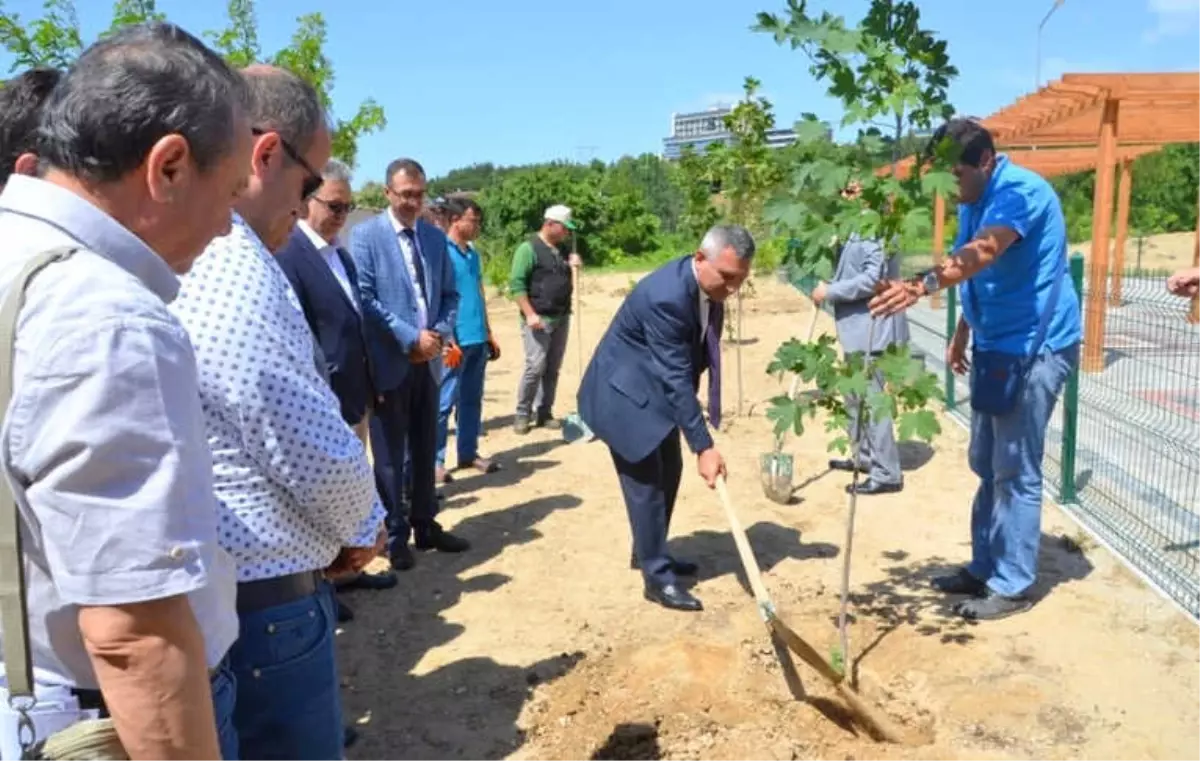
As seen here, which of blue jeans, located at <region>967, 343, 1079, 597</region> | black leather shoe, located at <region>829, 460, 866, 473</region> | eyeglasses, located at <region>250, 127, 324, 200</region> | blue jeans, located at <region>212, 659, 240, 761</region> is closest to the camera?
blue jeans, located at <region>212, 659, 240, 761</region>

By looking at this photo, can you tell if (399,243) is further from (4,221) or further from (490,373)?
(490,373)

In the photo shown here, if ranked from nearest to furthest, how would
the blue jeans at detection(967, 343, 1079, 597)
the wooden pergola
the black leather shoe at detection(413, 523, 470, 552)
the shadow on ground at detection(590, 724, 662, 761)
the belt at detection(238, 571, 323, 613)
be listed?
the belt at detection(238, 571, 323, 613), the shadow on ground at detection(590, 724, 662, 761), the blue jeans at detection(967, 343, 1079, 597), the black leather shoe at detection(413, 523, 470, 552), the wooden pergola

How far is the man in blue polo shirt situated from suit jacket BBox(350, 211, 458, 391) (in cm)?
260

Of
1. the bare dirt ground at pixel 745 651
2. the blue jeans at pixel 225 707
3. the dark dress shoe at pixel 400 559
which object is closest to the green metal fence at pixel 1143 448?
the bare dirt ground at pixel 745 651

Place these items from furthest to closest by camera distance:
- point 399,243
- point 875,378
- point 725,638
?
1. point 399,243
2. point 725,638
3. point 875,378

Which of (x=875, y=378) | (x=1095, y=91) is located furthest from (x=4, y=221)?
(x=1095, y=91)

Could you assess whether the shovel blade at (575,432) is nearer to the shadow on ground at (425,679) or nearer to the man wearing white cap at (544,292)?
the man wearing white cap at (544,292)

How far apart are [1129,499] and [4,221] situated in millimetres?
→ 5933

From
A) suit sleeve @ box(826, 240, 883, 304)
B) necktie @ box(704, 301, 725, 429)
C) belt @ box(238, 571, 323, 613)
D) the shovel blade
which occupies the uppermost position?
suit sleeve @ box(826, 240, 883, 304)

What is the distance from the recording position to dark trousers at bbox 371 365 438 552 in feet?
15.9

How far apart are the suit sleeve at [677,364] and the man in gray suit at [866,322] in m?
1.97

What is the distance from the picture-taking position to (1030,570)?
4152mm

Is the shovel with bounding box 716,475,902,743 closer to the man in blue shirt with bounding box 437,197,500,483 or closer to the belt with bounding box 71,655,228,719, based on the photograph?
the belt with bounding box 71,655,228,719

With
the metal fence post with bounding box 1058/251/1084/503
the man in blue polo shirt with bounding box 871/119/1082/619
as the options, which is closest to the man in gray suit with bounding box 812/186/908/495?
the metal fence post with bounding box 1058/251/1084/503
